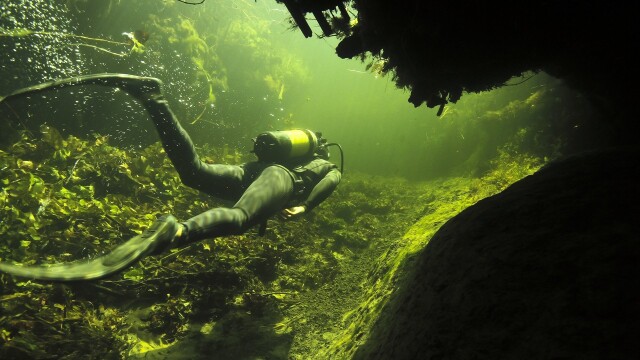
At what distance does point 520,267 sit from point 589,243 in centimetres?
33

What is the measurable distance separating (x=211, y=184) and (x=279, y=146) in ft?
5.06

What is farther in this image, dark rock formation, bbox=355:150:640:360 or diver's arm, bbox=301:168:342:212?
diver's arm, bbox=301:168:342:212

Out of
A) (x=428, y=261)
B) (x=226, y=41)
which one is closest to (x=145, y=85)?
(x=428, y=261)

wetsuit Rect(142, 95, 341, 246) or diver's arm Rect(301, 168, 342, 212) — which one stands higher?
wetsuit Rect(142, 95, 341, 246)

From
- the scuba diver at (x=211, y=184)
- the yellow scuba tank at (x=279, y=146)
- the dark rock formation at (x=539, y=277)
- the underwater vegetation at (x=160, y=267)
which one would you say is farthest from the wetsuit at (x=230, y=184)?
the dark rock formation at (x=539, y=277)

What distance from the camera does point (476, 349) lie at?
4.68 ft

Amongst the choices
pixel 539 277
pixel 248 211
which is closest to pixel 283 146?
pixel 248 211

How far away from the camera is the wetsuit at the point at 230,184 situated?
4266mm

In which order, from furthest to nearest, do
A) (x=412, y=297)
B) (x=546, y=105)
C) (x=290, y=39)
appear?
(x=290, y=39)
(x=546, y=105)
(x=412, y=297)

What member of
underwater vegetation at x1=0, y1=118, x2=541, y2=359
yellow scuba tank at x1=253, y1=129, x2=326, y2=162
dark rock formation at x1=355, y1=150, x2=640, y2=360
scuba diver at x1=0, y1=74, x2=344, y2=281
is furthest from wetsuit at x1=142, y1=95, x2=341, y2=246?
dark rock formation at x1=355, y1=150, x2=640, y2=360

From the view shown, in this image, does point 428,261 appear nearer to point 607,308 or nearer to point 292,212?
point 607,308

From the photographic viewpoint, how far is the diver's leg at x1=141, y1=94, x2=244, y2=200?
199 inches

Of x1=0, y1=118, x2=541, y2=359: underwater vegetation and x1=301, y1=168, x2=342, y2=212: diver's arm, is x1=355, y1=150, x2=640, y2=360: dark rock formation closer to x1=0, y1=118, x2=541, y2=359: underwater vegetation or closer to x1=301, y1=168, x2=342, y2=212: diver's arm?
x1=0, y1=118, x2=541, y2=359: underwater vegetation

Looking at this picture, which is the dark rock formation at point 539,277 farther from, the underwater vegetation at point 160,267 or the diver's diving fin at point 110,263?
the diver's diving fin at point 110,263
